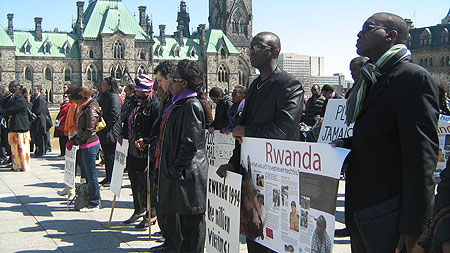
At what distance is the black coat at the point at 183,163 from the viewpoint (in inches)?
172

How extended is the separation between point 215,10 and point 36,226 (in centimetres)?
7874

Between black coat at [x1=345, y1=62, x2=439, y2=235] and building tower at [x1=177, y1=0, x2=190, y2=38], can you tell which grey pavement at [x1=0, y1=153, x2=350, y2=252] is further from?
building tower at [x1=177, y1=0, x2=190, y2=38]

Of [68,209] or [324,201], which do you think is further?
[68,209]

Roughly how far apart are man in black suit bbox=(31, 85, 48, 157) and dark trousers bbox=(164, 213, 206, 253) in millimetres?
10870

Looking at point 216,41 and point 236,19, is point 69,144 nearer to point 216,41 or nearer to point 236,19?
point 216,41

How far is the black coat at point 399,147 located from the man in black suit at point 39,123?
517 inches

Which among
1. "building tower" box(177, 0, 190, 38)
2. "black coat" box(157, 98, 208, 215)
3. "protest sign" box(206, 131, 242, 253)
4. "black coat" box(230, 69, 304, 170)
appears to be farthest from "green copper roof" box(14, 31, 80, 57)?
"black coat" box(230, 69, 304, 170)

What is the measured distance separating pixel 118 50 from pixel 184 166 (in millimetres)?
65770

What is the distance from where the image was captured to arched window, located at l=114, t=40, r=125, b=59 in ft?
220

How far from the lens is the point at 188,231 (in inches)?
180

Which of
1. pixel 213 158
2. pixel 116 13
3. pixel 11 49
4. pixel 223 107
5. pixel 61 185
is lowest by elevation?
pixel 61 185

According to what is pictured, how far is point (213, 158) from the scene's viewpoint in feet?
22.4

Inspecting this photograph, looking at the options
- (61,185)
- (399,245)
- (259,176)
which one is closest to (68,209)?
(61,185)

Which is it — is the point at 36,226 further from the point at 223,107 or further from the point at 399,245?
the point at 399,245
